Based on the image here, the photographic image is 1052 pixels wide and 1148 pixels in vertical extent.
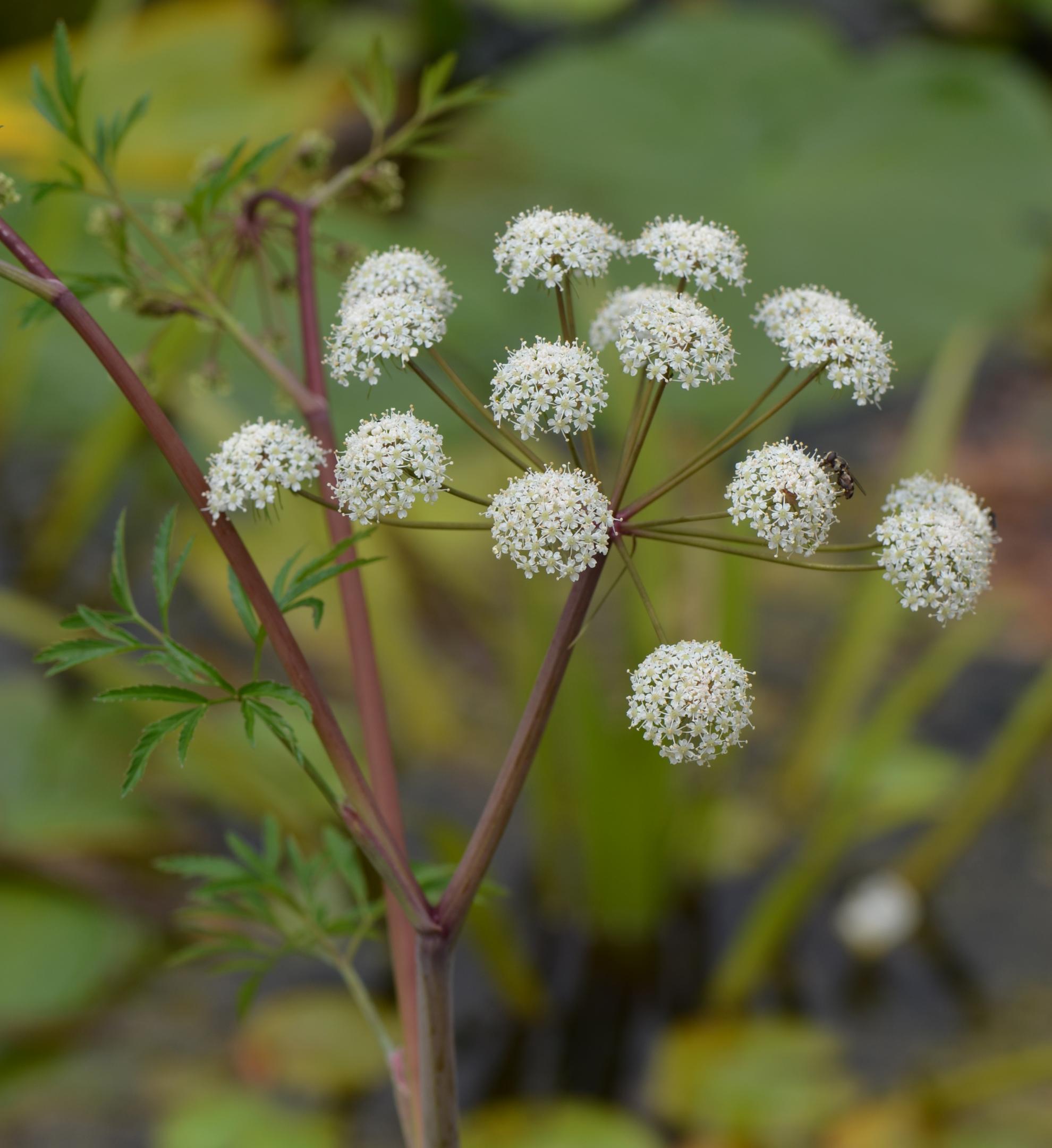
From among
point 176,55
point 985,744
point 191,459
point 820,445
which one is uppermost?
point 176,55

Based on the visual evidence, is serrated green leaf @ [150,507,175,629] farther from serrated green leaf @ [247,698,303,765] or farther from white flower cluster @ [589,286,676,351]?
white flower cluster @ [589,286,676,351]

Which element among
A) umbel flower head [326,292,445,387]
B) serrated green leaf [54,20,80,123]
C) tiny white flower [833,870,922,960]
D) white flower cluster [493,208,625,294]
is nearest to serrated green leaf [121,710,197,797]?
umbel flower head [326,292,445,387]

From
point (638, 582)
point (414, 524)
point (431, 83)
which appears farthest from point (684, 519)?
point (431, 83)

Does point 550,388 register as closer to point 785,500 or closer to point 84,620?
point 785,500

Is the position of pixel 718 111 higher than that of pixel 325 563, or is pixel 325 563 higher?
pixel 718 111

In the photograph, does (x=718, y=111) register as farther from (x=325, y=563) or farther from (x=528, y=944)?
(x=325, y=563)

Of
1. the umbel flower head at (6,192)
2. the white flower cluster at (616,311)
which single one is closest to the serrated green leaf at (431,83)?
the white flower cluster at (616,311)

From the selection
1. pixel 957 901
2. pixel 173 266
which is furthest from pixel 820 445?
pixel 173 266
